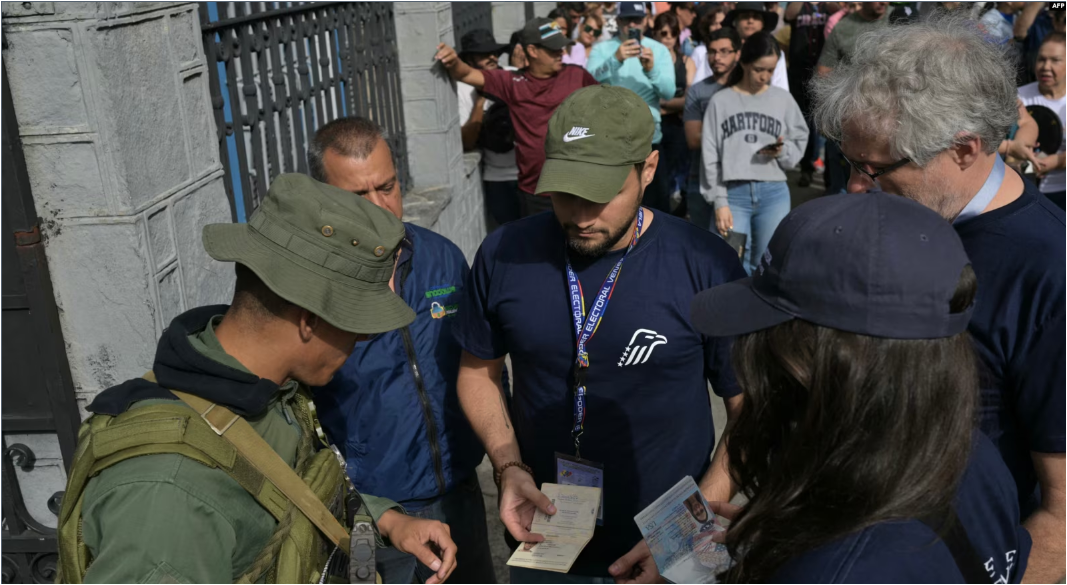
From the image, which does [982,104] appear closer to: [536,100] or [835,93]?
[835,93]

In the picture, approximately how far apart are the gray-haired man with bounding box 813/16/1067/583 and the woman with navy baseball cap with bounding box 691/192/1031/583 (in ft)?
1.92

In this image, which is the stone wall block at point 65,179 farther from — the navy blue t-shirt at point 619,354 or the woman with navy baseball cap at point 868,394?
→ the woman with navy baseball cap at point 868,394

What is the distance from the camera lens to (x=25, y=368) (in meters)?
3.05

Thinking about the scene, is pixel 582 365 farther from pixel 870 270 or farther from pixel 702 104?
pixel 702 104

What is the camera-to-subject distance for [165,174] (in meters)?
2.92

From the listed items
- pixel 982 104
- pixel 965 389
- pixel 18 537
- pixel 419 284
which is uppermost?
pixel 982 104

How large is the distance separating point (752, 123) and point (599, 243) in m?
3.89

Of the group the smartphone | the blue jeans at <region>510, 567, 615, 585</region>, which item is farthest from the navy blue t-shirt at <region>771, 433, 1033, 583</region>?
the smartphone

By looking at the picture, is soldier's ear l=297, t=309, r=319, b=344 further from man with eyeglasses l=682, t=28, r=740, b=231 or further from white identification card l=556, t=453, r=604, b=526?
man with eyeglasses l=682, t=28, r=740, b=231

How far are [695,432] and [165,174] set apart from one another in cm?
193

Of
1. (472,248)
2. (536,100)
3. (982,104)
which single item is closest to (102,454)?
(982,104)

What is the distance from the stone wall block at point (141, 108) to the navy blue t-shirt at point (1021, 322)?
2360mm

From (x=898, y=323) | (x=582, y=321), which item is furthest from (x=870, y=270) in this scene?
(x=582, y=321)

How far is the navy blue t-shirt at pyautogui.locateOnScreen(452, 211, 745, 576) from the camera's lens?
8.52ft
